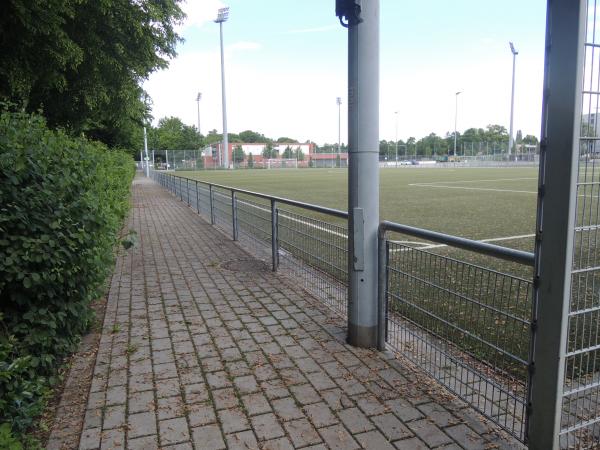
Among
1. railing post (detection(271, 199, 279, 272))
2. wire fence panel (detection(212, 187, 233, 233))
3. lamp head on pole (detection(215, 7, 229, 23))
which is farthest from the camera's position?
lamp head on pole (detection(215, 7, 229, 23))

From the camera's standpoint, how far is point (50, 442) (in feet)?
8.67

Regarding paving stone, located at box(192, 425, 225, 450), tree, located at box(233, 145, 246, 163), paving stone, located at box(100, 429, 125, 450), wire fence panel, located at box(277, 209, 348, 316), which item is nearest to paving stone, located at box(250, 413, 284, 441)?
paving stone, located at box(192, 425, 225, 450)

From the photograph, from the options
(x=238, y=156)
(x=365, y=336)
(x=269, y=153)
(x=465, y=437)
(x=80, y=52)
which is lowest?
(x=465, y=437)

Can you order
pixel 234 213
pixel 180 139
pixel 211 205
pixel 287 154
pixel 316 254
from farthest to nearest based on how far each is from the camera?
pixel 180 139
pixel 287 154
pixel 211 205
pixel 234 213
pixel 316 254

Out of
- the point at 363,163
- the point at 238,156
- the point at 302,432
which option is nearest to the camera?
the point at 302,432

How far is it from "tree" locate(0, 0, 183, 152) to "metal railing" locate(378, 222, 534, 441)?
5052 mm

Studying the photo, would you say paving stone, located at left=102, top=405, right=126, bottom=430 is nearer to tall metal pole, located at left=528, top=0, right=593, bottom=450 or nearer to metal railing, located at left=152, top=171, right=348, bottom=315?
tall metal pole, located at left=528, top=0, right=593, bottom=450

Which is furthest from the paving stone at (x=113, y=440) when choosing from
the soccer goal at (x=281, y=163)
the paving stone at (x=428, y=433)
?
the soccer goal at (x=281, y=163)

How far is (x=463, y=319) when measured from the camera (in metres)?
3.18

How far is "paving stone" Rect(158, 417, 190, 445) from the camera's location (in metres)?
2.67

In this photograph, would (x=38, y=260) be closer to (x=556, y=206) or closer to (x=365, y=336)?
(x=365, y=336)

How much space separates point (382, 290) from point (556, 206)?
185cm

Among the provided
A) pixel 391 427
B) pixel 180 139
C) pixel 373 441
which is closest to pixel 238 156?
pixel 180 139

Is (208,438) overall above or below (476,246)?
below
